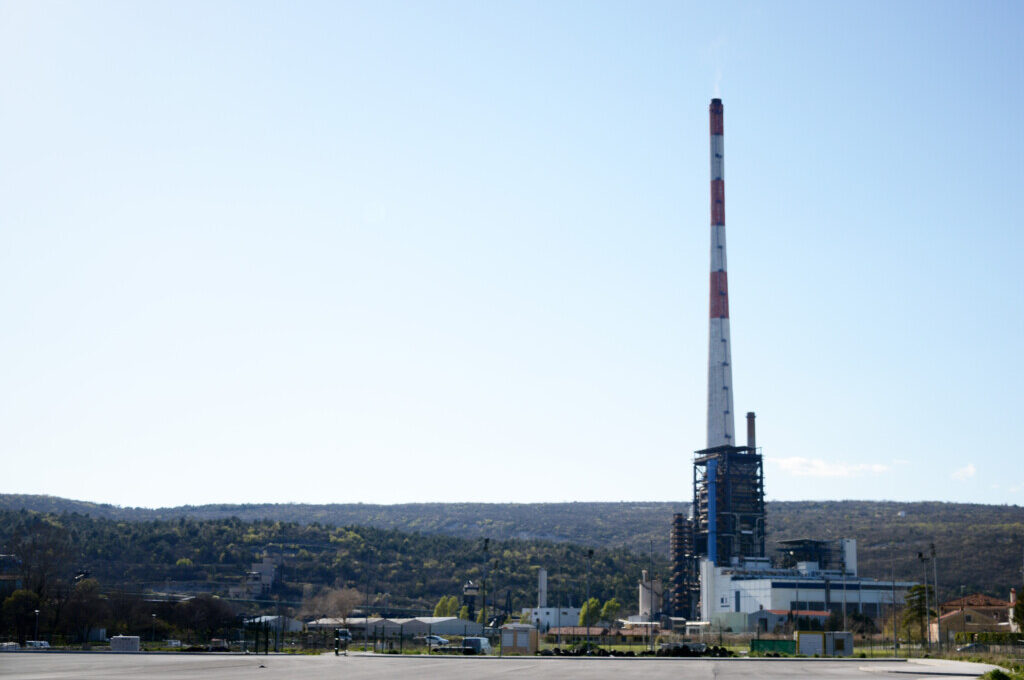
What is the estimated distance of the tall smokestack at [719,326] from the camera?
148m

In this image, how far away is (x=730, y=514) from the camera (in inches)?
5787

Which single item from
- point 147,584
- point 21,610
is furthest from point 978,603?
point 147,584

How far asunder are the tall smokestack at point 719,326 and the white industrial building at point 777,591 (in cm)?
1865

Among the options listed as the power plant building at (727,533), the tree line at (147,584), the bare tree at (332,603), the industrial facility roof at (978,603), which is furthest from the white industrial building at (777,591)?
the bare tree at (332,603)

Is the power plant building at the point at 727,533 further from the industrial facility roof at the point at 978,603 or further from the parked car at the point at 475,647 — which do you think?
the parked car at the point at 475,647

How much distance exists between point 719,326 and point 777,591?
37.6 meters

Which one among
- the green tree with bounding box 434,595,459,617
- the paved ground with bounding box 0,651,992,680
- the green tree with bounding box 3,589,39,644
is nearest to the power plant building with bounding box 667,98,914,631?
the green tree with bounding box 434,595,459,617

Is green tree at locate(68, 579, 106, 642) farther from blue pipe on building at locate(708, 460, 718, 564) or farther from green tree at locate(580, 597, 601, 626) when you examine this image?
blue pipe on building at locate(708, 460, 718, 564)

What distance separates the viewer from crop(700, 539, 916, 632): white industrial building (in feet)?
Answer: 447

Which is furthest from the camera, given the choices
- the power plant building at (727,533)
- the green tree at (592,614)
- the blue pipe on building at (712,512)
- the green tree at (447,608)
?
the green tree at (447,608)

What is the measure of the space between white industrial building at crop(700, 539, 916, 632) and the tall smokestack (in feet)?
61.2

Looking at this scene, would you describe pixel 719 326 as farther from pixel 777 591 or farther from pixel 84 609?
pixel 84 609

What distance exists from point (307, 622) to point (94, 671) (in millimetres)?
104900

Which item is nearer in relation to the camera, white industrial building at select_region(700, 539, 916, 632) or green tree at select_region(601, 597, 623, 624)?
Answer: white industrial building at select_region(700, 539, 916, 632)
